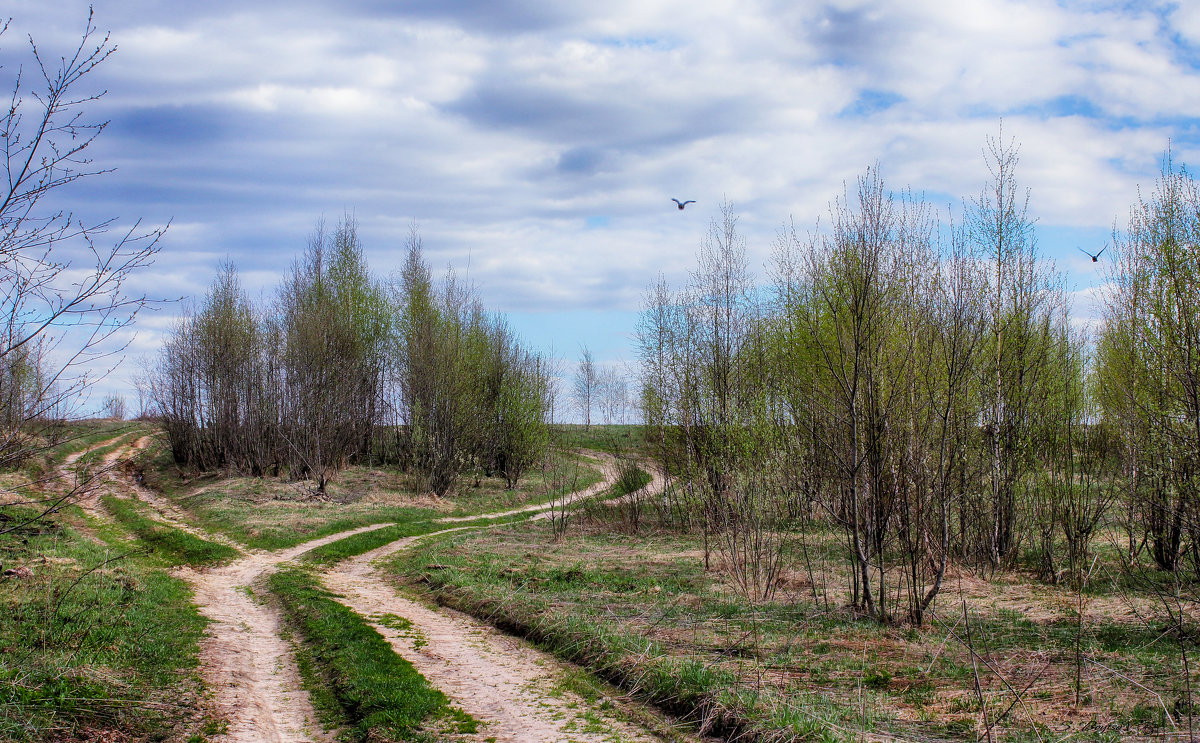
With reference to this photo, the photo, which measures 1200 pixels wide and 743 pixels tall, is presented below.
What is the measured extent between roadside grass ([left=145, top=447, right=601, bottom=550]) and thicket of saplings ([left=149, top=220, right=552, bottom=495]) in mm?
995

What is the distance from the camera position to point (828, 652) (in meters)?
7.75

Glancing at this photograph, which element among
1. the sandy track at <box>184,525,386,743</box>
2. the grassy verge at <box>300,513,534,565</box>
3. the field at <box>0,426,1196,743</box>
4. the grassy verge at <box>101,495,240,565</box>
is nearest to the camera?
the field at <box>0,426,1196,743</box>

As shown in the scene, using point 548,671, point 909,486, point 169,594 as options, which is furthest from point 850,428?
point 169,594

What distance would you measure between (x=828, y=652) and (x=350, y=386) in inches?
1054

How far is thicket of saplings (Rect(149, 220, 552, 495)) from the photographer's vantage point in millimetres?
28531

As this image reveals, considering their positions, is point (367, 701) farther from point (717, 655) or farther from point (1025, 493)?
point (1025, 493)

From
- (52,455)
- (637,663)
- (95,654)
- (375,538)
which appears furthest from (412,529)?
(52,455)

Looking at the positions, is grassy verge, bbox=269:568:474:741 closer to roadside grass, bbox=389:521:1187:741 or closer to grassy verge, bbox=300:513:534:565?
roadside grass, bbox=389:521:1187:741

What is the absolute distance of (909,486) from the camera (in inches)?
376

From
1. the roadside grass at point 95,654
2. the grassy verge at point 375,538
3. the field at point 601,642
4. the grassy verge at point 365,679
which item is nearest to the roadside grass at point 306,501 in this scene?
the grassy verge at point 375,538

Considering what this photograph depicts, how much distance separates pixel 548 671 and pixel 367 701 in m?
1.89

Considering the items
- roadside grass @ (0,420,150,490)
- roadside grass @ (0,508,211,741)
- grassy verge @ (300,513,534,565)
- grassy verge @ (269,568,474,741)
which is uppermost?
roadside grass @ (0,420,150,490)

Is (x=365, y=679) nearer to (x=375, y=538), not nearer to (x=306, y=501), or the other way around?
(x=375, y=538)

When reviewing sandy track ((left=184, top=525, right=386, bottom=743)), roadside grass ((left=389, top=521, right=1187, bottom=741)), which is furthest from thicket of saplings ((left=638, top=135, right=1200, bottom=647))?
sandy track ((left=184, top=525, right=386, bottom=743))
